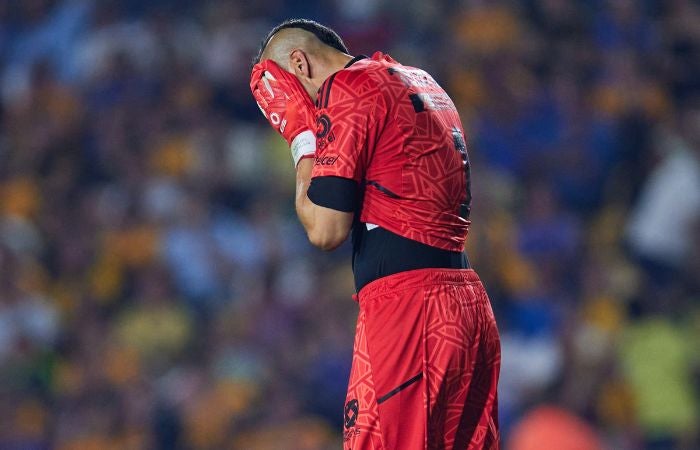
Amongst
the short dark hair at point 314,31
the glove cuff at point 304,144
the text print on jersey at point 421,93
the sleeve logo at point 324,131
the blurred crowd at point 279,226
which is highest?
the short dark hair at point 314,31

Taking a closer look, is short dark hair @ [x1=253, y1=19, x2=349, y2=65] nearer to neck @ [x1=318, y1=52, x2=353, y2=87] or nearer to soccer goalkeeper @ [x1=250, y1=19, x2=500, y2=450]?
neck @ [x1=318, y1=52, x2=353, y2=87]

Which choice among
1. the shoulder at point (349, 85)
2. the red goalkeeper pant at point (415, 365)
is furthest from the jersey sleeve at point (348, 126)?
the red goalkeeper pant at point (415, 365)

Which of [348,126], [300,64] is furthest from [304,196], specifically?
[300,64]

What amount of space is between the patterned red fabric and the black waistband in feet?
0.08

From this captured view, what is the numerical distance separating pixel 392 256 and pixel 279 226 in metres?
5.09

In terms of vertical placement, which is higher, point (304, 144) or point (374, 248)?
point (304, 144)

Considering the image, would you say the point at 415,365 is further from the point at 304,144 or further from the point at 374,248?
the point at 304,144

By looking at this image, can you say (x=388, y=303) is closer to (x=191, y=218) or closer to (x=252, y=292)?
(x=252, y=292)

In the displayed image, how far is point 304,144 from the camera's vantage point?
3.60m

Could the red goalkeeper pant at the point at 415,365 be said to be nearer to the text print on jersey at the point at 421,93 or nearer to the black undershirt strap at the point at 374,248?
the black undershirt strap at the point at 374,248

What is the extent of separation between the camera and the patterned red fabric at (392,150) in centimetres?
341

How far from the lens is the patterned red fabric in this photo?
341cm

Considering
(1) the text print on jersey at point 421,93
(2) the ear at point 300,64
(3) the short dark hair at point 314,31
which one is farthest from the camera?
(3) the short dark hair at point 314,31

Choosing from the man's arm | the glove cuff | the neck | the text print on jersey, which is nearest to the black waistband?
the man's arm
